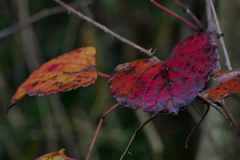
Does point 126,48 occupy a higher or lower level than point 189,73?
higher

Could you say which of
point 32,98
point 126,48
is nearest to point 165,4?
point 126,48

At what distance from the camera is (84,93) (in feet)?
7.30

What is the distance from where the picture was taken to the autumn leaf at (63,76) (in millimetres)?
519

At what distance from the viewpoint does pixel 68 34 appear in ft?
7.05

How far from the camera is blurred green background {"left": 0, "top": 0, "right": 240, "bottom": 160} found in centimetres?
195

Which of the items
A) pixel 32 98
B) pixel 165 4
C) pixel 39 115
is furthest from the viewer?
pixel 32 98

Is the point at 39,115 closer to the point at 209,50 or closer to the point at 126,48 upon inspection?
the point at 126,48

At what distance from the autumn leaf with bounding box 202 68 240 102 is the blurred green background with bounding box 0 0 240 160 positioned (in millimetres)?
1361

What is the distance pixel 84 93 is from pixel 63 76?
1.68 meters

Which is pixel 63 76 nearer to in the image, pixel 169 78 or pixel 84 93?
pixel 169 78

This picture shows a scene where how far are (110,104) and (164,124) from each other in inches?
17.0

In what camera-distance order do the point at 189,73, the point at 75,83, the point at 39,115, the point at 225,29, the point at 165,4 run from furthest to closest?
the point at 39,115
the point at 165,4
the point at 225,29
the point at 75,83
the point at 189,73

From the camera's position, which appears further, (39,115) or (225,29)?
(39,115)

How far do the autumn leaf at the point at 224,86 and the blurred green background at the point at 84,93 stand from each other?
4.46 ft
